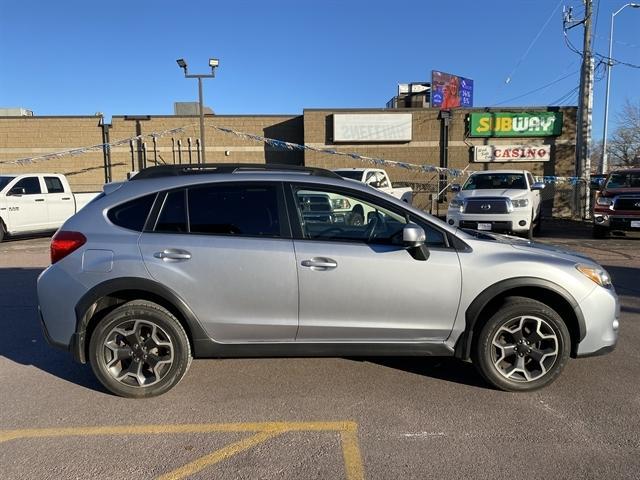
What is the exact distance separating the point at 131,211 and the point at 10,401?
1671mm

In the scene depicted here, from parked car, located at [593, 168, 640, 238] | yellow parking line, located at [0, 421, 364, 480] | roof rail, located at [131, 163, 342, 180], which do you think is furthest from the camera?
parked car, located at [593, 168, 640, 238]

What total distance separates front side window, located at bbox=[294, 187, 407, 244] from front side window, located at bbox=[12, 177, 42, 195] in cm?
1227

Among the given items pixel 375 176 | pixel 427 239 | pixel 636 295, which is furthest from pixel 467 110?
pixel 427 239

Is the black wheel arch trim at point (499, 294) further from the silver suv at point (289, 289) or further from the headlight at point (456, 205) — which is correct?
the headlight at point (456, 205)

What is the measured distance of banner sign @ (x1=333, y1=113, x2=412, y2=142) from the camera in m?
23.6

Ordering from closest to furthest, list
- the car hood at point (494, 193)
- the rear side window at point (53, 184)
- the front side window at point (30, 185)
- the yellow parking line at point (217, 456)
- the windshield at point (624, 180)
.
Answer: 1. the yellow parking line at point (217, 456)
2. the car hood at point (494, 193)
3. the windshield at point (624, 180)
4. the front side window at point (30, 185)
5. the rear side window at point (53, 184)

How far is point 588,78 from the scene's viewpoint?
18.3 metres

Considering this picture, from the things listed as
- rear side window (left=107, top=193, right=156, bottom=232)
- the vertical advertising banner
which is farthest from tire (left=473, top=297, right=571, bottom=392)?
the vertical advertising banner

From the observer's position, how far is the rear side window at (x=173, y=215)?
3748 mm

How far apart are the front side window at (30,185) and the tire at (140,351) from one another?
11659 mm

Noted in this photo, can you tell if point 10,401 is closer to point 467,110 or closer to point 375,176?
point 375,176

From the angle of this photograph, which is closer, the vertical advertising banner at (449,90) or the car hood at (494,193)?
the car hood at (494,193)

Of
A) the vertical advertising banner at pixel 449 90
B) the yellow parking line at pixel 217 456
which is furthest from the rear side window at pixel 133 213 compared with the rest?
the vertical advertising banner at pixel 449 90

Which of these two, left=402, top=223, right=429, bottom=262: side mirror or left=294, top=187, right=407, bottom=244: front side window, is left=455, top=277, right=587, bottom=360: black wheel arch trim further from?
left=294, top=187, right=407, bottom=244: front side window
